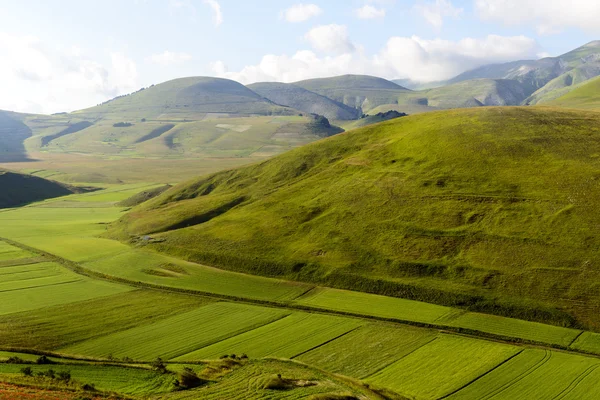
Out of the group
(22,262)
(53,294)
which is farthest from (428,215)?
(22,262)

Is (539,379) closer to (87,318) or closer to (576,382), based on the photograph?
(576,382)

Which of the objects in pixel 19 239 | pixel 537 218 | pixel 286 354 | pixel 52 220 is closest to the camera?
pixel 286 354

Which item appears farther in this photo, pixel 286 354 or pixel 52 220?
pixel 52 220

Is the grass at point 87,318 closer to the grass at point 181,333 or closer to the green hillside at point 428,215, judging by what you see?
the grass at point 181,333

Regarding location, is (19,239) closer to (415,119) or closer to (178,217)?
(178,217)

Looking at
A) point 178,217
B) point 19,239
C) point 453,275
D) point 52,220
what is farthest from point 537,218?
point 52,220

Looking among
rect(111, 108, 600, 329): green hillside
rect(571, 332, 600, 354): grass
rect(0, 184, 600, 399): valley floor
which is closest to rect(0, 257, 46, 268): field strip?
rect(0, 184, 600, 399): valley floor

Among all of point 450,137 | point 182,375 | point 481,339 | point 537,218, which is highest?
point 450,137

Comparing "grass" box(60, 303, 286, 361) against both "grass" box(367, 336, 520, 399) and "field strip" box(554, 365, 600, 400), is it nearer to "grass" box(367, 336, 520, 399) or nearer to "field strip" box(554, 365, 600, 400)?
"grass" box(367, 336, 520, 399)
